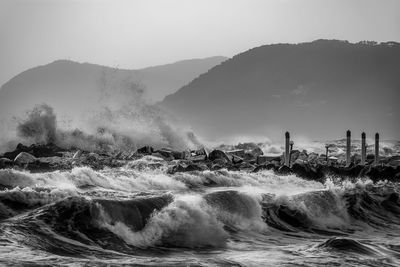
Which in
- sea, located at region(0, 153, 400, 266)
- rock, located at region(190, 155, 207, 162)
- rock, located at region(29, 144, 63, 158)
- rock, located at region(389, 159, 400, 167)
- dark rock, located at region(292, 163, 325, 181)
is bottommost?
sea, located at region(0, 153, 400, 266)

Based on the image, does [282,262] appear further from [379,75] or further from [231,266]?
[379,75]

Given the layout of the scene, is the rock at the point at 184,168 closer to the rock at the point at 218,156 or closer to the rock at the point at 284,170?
the rock at the point at 284,170

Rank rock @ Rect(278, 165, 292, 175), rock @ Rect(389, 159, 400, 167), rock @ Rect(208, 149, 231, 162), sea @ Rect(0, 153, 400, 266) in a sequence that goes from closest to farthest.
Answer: sea @ Rect(0, 153, 400, 266), rock @ Rect(278, 165, 292, 175), rock @ Rect(208, 149, 231, 162), rock @ Rect(389, 159, 400, 167)

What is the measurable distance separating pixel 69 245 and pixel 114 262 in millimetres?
1440

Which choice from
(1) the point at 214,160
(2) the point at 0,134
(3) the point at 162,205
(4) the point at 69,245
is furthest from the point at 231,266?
(2) the point at 0,134

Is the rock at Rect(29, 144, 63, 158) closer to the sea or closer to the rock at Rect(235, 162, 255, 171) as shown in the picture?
the rock at Rect(235, 162, 255, 171)

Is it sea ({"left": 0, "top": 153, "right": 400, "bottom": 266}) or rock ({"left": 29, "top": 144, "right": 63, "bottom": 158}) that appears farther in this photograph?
rock ({"left": 29, "top": 144, "right": 63, "bottom": 158})

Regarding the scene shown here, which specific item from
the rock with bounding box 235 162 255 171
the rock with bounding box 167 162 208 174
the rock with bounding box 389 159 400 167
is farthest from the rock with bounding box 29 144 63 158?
the rock with bounding box 389 159 400 167

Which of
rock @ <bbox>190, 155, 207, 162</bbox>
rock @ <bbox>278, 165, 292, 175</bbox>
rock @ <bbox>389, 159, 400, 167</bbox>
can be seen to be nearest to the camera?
rock @ <bbox>278, 165, 292, 175</bbox>

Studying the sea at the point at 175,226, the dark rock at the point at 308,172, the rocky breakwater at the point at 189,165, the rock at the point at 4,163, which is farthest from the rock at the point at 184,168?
the sea at the point at 175,226

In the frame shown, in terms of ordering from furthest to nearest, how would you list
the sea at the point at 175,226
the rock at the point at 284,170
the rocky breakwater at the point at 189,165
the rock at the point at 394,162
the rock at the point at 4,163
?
the rock at the point at 394,162, the rock at the point at 284,170, the rocky breakwater at the point at 189,165, the rock at the point at 4,163, the sea at the point at 175,226

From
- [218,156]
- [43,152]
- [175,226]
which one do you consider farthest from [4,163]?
[218,156]

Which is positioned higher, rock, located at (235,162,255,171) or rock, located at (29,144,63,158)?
rock, located at (29,144,63,158)

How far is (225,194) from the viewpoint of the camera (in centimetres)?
1736
